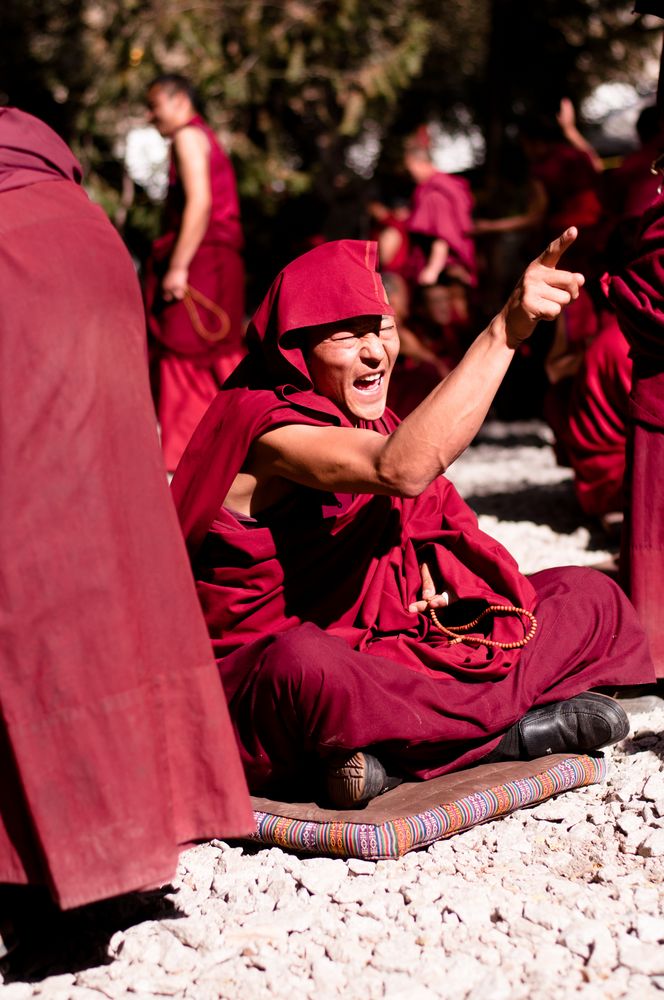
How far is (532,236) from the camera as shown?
874cm

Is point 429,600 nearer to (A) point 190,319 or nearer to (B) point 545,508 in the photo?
(B) point 545,508

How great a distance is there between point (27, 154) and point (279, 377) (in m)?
0.81

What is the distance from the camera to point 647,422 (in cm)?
371

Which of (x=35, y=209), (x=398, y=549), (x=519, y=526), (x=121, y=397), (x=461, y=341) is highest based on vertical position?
(x=35, y=209)

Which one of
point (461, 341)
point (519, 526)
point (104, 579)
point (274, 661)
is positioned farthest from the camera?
point (461, 341)

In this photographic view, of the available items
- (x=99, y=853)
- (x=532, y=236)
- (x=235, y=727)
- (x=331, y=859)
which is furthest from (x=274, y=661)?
(x=532, y=236)

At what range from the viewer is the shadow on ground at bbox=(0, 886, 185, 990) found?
2.46 m

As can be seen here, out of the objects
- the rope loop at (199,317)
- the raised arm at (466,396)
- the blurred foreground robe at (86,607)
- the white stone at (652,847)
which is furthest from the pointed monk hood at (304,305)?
the rope loop at (199,317)

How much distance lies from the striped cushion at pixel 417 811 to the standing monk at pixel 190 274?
419cm

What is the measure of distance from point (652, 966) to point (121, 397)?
1.35 meters

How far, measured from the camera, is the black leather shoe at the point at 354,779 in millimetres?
2875

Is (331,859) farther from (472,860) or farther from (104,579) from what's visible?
(104,579)

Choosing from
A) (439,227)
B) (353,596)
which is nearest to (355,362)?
(353,596)

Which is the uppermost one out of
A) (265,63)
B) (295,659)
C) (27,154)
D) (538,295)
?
(27,154)
